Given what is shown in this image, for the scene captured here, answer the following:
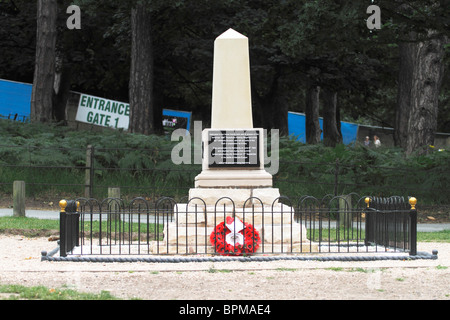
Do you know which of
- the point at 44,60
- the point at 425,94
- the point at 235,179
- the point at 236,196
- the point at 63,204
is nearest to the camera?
the point at 63,204

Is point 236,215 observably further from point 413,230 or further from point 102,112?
point 102,112

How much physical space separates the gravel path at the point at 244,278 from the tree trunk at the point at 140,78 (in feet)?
44.9

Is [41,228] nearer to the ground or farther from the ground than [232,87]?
nearer to the ground

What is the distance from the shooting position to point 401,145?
26.7 metres

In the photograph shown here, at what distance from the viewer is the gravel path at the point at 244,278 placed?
7.94m

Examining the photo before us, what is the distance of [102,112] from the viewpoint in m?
34.2

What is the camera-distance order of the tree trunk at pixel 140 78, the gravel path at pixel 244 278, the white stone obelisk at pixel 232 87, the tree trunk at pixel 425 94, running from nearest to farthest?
1. the gravel path at pixel 244 278
2. the white stone obelisk at pixel 232 87
3. the tree trunk at pixel 425 94
4. the tree trunk at pixel 140 78

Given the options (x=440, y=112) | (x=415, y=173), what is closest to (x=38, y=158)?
(x=415, y=173)

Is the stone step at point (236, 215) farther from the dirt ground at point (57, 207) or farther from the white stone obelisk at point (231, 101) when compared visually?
the dirt ground at point (57, 207)

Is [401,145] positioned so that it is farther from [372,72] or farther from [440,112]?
[440,112]

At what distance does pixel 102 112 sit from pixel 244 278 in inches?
1032

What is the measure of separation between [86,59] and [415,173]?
18.2 m

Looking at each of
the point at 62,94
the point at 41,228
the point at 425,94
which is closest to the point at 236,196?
the point at 41,228

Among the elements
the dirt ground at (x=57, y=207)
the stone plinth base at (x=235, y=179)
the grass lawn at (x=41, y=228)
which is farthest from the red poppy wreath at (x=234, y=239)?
the dirt ground at (x=57, y=207)
